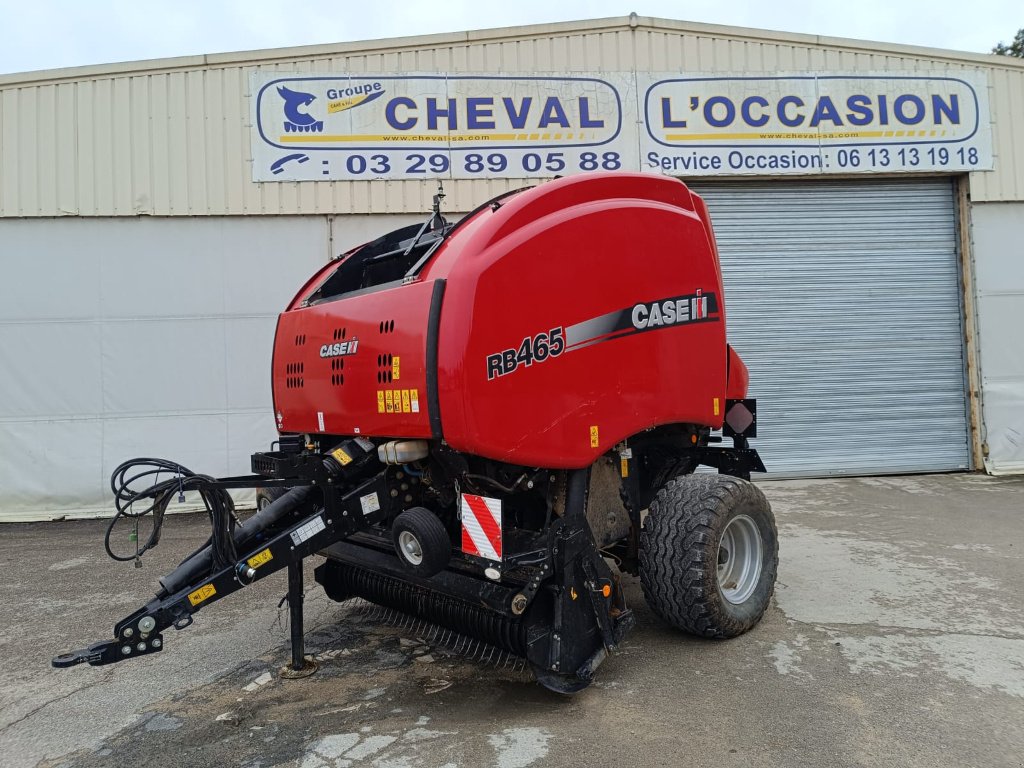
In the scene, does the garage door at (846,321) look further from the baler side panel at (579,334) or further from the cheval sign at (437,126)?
the baler side panel at (579,334)

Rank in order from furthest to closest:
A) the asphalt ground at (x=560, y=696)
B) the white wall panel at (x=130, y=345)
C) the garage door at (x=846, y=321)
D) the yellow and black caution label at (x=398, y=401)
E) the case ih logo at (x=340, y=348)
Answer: the garage door at (x=846, y=321)
the white wall panel at (x=130, y=345)
the case ih logo at (x=340, y=348)
the yellow and black caution label at (x=398, y=401)
the asphalt ground at (x=560, y=696)

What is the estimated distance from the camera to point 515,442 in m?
3.04

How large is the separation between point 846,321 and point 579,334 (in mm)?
7221

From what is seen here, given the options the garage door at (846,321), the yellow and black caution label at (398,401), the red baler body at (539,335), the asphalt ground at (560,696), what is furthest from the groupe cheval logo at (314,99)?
the yellow and black caution label at (398,401)

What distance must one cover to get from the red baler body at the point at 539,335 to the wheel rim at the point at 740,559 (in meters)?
0.61

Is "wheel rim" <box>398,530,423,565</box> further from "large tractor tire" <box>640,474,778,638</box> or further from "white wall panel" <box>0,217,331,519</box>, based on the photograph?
"white wall panel" <box>0,217,331,519</box>

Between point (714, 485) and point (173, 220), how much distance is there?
7.22 metres

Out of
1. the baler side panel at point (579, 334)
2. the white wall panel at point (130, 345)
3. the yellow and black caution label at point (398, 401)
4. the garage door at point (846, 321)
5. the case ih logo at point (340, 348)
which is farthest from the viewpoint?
the garage door at point (846, 321)

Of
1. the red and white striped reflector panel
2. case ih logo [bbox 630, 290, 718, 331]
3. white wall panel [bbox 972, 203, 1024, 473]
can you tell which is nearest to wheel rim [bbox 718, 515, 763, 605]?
case ih logo [bbox 630, 290, 718, 331]

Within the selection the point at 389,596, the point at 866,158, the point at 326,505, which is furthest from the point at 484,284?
the point at 866,158

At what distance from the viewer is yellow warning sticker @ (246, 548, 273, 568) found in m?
3.09

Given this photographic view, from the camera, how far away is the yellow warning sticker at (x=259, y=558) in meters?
3.09

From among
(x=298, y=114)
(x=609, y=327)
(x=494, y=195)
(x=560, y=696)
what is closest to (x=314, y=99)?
(x=298, y=114)

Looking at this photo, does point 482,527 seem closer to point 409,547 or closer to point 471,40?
point 409,547
